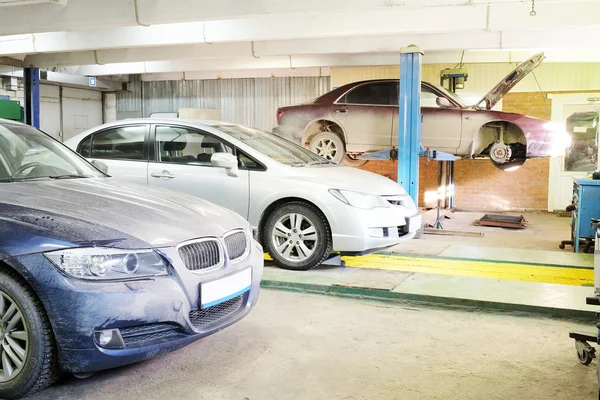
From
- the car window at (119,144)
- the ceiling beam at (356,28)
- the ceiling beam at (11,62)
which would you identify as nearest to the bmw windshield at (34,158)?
the car window at (119,144)

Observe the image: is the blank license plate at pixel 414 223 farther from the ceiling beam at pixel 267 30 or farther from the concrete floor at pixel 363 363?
the ceiling beam at pixel 267 30

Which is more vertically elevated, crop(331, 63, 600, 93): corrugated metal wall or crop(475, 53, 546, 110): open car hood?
crop(331, 63, 600, 93): corrugated metal wall

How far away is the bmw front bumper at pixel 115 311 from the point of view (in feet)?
8.70

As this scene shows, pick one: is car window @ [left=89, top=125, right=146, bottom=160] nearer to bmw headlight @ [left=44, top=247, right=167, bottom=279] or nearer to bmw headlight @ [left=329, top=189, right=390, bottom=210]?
bmw headlight @ [left=329, top=189, right=390, bottom=210]

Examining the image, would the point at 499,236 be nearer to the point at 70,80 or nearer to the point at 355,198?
the point at 355,198

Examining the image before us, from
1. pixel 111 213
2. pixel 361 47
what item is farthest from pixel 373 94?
pixel 111 213

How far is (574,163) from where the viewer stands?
40.9 ft

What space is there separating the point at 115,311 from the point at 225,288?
659mm

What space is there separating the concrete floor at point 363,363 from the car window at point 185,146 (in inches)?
82.6

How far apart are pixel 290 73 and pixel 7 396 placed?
12.7m

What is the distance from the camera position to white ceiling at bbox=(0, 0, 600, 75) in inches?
306

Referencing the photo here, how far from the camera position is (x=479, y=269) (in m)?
5.92

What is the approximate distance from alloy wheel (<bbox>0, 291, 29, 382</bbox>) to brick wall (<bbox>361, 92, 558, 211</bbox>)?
37.2ft

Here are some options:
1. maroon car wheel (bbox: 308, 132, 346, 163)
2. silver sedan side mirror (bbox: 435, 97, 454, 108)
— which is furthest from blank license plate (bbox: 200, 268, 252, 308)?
silver sedan side mirror (bbox: 435, 97, 454, 108)
